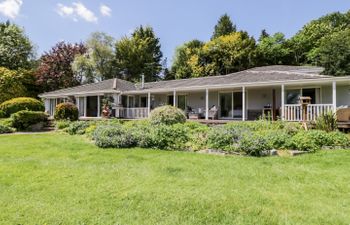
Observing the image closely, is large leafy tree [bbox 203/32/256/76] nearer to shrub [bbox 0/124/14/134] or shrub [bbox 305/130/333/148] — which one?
shrub [bbox 0/124/14/134]

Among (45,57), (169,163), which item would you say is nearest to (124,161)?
(169,163)

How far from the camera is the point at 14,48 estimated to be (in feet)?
131

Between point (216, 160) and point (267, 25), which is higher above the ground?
point (267, 25)

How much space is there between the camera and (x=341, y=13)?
4262 cm

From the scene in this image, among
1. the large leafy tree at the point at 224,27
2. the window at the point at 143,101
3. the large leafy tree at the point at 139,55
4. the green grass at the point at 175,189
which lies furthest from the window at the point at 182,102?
the large leafy tree at the point at 224,27

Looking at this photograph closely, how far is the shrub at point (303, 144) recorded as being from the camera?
30.3 feet

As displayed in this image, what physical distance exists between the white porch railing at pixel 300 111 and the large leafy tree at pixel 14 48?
36.0 metres

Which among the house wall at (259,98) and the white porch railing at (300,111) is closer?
the white porch railing at (300,111)

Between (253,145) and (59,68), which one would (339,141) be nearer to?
(253,145)

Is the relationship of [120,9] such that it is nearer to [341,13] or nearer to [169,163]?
[169,163]

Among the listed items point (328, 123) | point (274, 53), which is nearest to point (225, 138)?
point (328, 123)

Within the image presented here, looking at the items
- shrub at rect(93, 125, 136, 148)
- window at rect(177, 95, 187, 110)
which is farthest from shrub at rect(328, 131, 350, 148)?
window at rect(177, 95, 187, 110)

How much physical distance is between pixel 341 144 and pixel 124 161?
6910 mm

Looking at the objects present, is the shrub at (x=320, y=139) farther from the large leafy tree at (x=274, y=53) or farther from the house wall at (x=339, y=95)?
the large leafy tree at (x=274, y=53)
